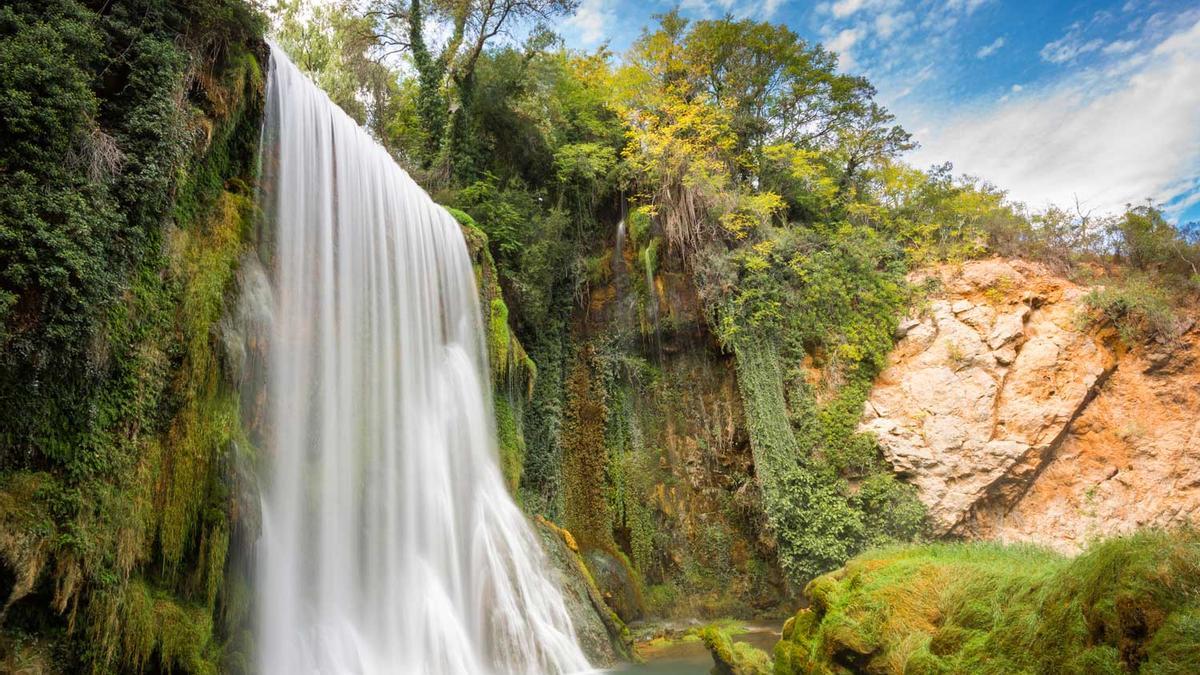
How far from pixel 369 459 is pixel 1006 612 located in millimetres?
8268

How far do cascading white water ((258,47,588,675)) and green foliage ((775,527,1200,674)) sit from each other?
15.4 feet

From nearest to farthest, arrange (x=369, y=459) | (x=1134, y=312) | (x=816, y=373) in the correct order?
(x=369, y=459), (x=1134, y=312), (x=816, y=373)

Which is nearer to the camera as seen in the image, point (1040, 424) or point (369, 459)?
point (369, 459)

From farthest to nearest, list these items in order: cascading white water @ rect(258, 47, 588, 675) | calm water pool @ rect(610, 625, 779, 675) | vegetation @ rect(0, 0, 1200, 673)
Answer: calm water pool @ rect(610, 625, 779, 675) → cascading white water @ rect(258, 47, 588, 675) → vegetation @ rect(0, 0, 1200, 673)

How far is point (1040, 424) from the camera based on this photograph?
14047mm

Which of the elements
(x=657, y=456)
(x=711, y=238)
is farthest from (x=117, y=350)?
(x=711, y=238)

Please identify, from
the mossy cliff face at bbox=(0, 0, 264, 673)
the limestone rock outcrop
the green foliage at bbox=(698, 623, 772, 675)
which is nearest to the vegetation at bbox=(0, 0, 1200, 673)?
the mossy cliff face at bbox=(0, 0, 264, 673)

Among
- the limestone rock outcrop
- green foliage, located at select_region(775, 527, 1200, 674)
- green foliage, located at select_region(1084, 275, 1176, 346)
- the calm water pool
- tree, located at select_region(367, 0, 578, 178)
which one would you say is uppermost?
tree, located at select_region(367, 0, 578, 178)

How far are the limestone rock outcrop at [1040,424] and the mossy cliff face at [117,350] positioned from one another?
13.3m

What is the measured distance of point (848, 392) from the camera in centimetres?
1518

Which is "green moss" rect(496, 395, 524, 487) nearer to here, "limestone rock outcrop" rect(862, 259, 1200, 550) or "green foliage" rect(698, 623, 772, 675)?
"green foliage" rect(698, 623, 772, 675)

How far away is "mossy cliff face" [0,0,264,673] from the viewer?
16.2 ft

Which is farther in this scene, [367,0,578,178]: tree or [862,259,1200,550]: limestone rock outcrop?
[367,0,578,178]: tree

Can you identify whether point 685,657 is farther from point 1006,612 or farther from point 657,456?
point 1006,612
